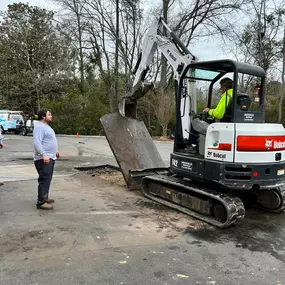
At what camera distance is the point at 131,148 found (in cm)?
817

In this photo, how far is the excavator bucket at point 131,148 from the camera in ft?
25.1

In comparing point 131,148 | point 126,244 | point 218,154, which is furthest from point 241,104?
point 131,148

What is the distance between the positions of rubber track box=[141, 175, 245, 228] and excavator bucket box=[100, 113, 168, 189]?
564mm

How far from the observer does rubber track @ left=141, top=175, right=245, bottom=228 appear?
17.1ft

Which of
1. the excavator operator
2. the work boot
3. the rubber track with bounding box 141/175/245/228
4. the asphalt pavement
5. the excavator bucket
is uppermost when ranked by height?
the excavator operator

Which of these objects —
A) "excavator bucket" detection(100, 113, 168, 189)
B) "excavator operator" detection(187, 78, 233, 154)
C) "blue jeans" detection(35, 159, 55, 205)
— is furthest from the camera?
"excavator bucket" detection(100, 113, 168, 189)

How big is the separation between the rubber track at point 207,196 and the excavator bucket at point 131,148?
22.2 inches

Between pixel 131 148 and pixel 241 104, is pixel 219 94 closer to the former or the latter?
pixel 241 104

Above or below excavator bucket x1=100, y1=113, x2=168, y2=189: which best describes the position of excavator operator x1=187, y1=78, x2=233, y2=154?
above

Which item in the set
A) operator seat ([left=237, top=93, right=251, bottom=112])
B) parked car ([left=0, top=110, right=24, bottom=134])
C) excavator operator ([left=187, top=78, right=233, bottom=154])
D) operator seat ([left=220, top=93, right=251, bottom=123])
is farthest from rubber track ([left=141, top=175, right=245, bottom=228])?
parked car ([left=0, top=110, right=24, bottom=134])

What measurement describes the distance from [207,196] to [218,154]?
727 millimetres

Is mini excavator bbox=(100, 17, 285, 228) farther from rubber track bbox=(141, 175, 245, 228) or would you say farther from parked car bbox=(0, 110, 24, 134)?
parked car bbox=(0, 110, 24, 134)

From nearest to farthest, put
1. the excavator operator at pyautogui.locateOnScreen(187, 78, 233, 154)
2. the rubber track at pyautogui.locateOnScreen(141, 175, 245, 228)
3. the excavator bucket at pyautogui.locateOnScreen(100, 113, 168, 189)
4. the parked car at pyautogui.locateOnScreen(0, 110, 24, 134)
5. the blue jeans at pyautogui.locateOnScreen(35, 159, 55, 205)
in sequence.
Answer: the rubber track at pyautogui.locateOnScreen(141, 175, 245, 228), the excavator operator at pyautogui.locateOnScreen(187, 78, 233, 154), the blue jeans at pyautogui.locateOnScreen(35, 159, 55, 205), the excavator bucket at pyautogui.locateOnScreen(100, 113, 168, 189), the parked car at pyautogui.locateOnScreen(0, 110, 24, 134)

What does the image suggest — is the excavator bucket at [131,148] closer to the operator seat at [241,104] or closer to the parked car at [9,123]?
the operator seat at [241,104]
